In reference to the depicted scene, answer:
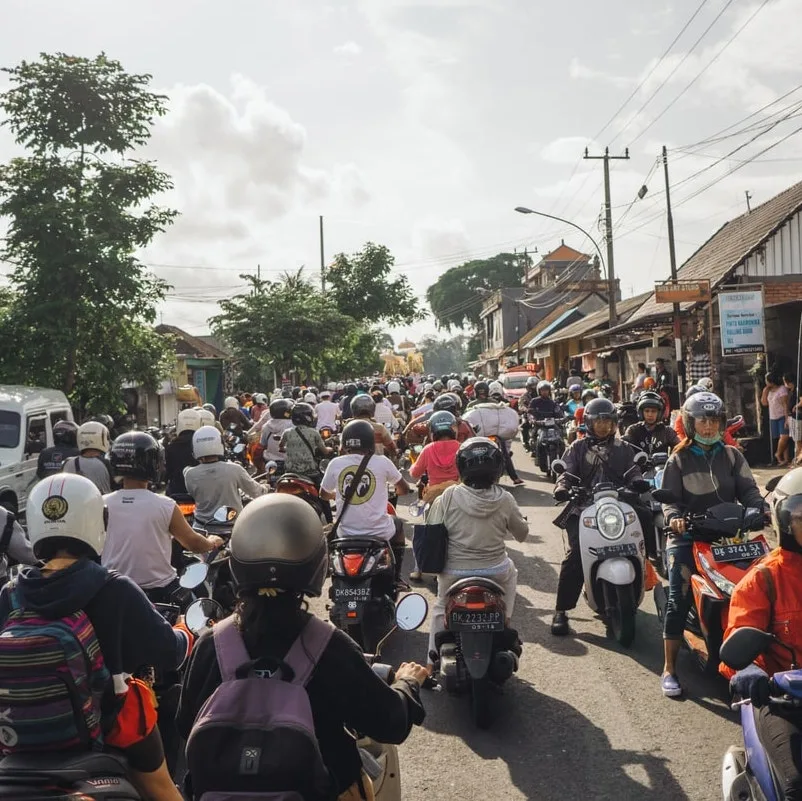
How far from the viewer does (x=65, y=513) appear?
2.96 metres

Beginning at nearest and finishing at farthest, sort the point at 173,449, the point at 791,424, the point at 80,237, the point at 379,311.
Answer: the point at 173,449
the point at 791,424
the point at 80,237
the point at 379,311

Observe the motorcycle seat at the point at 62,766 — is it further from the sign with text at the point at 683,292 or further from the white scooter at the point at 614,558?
the sign with text at the point at 683,292

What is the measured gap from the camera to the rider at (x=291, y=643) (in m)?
2.40

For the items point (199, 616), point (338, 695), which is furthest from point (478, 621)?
point (338, 695)

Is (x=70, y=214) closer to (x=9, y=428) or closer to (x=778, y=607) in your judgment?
(x=9, y=428)

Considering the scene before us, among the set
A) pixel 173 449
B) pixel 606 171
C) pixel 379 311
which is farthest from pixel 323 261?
pixel 173 449

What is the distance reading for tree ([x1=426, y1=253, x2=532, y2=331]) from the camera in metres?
86.2

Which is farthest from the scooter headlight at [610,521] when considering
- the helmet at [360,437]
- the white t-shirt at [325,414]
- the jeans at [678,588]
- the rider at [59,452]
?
the white t-shirt at [325,414]

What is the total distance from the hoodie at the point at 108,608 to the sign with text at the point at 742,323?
553 inches

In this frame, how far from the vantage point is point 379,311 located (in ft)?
176

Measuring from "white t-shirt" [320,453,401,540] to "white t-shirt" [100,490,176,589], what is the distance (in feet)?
6.29

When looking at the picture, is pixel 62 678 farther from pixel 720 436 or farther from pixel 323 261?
pixel 323 261

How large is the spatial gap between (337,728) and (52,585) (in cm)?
104

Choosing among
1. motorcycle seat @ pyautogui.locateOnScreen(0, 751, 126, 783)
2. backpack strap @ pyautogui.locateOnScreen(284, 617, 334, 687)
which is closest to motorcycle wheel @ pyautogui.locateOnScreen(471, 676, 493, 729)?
motorcycle seat @ pyautogui.locateOnScreen(0, 751, 126, 783)
